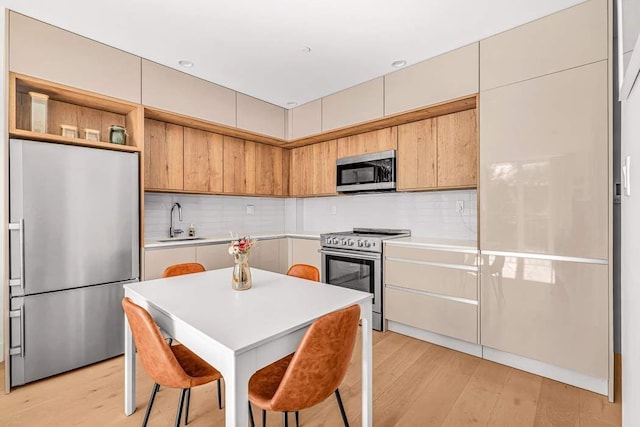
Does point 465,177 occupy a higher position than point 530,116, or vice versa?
point 530,116

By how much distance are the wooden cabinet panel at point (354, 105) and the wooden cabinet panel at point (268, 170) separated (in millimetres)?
921

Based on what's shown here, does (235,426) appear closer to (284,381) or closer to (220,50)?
(284,381)

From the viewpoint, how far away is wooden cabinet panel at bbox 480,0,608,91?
2025 millimetres

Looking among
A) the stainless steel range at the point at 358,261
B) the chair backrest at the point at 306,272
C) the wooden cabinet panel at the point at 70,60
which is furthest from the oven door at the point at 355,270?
the wooden cabinet panel at the point at 70,60

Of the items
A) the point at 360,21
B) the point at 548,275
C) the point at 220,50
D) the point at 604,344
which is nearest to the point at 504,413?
the point at 604,344

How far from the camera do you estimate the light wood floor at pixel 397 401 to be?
5.98 ft

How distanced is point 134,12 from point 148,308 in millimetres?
2010

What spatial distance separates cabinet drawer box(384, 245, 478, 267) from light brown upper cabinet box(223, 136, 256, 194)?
6.38 ft

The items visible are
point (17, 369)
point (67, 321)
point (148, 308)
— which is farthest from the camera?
point (67, 321)

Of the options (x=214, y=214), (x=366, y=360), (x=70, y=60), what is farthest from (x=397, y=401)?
(x=70, y=60)

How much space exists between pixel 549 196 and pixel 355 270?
1.85 m

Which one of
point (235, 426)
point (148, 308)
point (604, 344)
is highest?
point (148, 308)

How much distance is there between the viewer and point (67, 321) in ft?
7.73

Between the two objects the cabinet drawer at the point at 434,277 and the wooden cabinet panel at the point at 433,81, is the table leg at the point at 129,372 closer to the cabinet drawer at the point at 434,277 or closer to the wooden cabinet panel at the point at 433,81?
the cabinet drawer at the point at 434,277
